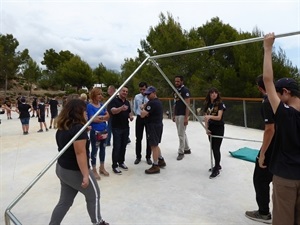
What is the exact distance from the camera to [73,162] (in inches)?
91.6

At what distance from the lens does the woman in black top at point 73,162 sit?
7.41ft

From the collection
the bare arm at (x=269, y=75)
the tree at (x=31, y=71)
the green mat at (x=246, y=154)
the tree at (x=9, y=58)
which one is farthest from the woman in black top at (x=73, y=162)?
the tree at (x=31, y=71)

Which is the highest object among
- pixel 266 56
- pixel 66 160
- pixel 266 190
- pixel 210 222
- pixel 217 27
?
pixel 217 27

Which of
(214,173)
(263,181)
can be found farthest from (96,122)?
(263,181)

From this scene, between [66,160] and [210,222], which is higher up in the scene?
[66,160]

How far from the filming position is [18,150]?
642 centimetres

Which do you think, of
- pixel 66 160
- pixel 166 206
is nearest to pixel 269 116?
pixel 166 206

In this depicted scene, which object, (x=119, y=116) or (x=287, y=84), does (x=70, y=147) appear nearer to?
(x=287, y=84)

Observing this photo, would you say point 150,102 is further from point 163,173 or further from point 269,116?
point 269,116

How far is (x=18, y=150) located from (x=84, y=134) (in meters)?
4.96

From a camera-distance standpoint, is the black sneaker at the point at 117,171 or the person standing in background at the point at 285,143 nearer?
the person standing in background at the point at 285,143

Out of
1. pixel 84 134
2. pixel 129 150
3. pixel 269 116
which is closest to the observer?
pixel 84 134

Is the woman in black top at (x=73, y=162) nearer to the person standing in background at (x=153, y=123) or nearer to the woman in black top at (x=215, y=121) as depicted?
the person standing in background at (x=153, y=123)

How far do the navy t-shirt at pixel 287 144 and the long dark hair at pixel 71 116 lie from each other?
1589 millimetres
